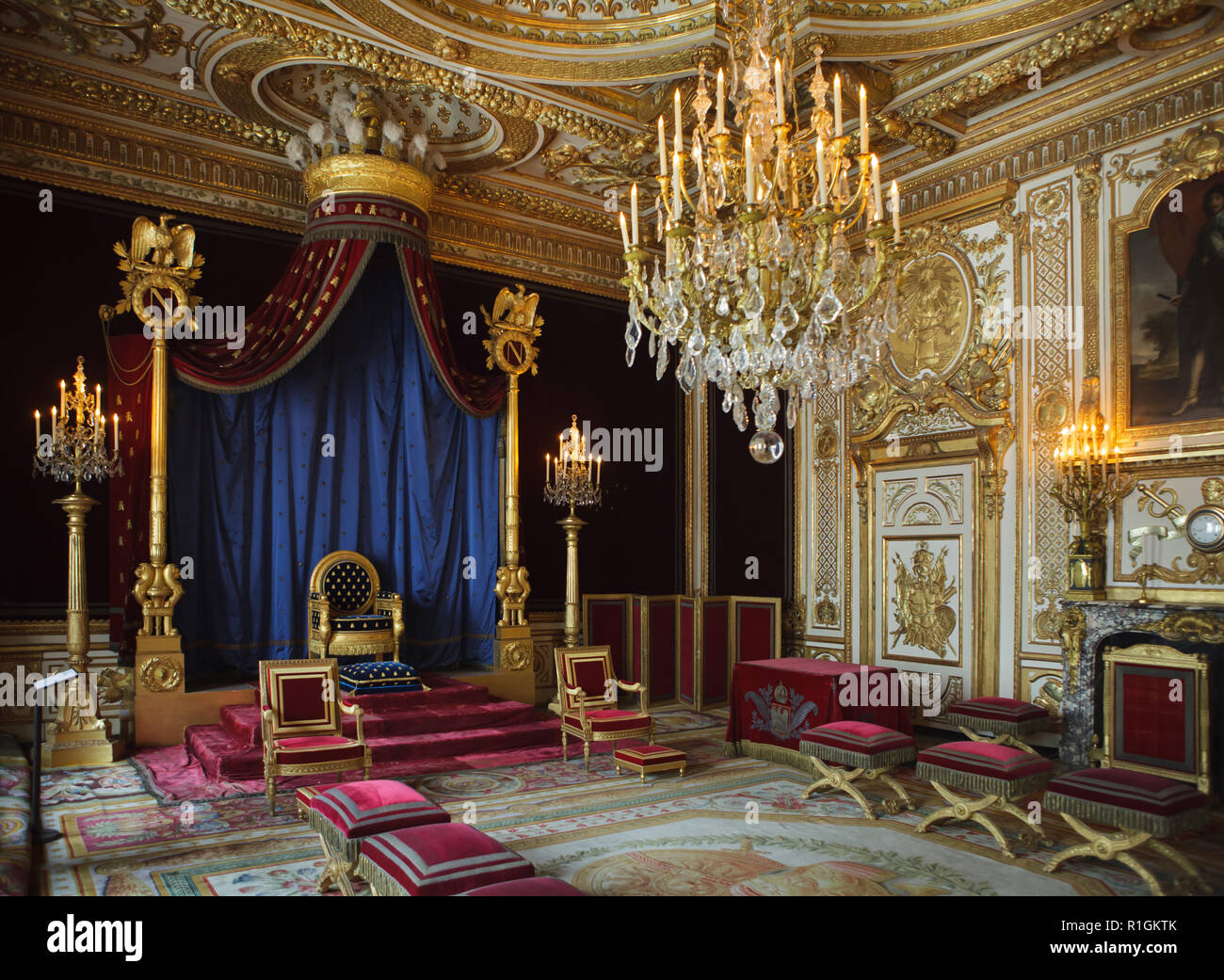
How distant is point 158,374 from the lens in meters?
6.66

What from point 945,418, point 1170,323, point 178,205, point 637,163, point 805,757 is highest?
point 637,163

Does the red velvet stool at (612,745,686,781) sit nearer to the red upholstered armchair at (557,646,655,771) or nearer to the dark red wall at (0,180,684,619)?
the red upholstered armchair at (557,646,655,771)

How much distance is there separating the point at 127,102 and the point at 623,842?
6573 millimetres

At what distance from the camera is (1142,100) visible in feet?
21.0

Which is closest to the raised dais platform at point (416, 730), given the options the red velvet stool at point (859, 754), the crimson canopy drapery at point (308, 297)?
the red velvet stool at point (859, 754)

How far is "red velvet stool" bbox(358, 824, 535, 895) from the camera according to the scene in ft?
10.4

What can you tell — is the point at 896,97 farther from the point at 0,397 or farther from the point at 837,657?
the point at 0,397

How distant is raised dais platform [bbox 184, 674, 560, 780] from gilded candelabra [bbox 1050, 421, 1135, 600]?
4191mm

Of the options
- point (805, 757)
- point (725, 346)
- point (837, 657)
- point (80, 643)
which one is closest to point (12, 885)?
point (80, 643)

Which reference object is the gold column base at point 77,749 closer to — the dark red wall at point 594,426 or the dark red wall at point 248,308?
the dark red wall at point 248,308

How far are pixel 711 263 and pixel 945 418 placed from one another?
13.6 feet

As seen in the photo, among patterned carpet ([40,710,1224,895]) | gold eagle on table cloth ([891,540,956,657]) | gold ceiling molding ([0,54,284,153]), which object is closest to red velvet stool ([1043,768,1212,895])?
patterned carpet ([40,710,1224,895])

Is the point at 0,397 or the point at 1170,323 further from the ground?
the point at 1170,323

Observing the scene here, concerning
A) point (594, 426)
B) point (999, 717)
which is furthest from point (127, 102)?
point (999, 717)
